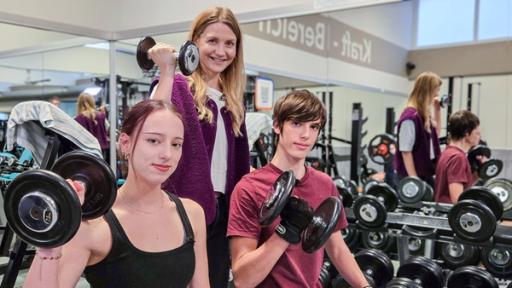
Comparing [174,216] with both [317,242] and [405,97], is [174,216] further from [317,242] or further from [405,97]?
[405,97]

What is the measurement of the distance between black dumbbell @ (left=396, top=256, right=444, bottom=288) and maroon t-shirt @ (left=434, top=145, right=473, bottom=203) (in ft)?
2.06

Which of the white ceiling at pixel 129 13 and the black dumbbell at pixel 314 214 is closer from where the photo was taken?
the black dumbbell at pixel 314 214

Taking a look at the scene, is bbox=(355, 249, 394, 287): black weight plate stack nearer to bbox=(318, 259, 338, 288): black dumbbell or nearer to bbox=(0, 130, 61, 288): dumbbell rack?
bbox=(318, 259, 338, 288): black dumbbell

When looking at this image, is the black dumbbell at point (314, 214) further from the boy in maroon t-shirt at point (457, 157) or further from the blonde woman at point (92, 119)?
the blonde woman at point (92, 119)

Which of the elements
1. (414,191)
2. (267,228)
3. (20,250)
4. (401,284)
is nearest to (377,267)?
(401,284)

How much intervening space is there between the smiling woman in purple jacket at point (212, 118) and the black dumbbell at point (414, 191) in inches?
68.2

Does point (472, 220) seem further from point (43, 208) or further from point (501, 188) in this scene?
point (43, 208)

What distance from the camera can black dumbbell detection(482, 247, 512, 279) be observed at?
2.83m

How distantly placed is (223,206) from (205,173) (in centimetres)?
21

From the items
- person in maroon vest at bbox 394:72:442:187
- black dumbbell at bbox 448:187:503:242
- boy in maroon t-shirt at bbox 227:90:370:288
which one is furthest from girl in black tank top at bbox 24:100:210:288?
person in maroon vest at bbox 394:72:442:187

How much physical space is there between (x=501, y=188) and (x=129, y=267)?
2503mm

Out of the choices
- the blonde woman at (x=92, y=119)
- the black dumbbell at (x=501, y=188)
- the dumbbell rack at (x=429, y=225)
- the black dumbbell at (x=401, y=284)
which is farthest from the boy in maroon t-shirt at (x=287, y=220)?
the blonde woman at (x=92, y=119)

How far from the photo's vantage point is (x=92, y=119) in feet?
12.1

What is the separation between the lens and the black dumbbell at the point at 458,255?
301cm
